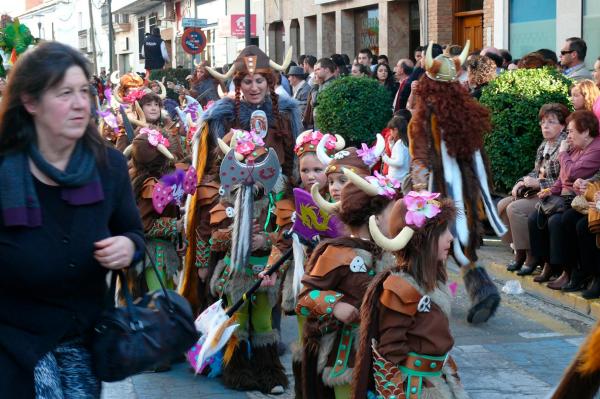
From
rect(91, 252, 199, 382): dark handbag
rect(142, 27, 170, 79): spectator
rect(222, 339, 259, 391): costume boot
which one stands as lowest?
rect(222, 339, 259, 391): costume boot

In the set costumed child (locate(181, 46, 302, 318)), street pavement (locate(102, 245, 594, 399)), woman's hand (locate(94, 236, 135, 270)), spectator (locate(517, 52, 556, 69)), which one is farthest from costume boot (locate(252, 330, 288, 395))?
spectator (locate(517, 52, 556, 69))

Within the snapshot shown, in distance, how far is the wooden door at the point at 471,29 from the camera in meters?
20.0

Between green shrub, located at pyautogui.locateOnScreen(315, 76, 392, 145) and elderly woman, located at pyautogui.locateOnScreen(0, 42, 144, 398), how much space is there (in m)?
10.7

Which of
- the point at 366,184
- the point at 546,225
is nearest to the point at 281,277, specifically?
the point at 366,184

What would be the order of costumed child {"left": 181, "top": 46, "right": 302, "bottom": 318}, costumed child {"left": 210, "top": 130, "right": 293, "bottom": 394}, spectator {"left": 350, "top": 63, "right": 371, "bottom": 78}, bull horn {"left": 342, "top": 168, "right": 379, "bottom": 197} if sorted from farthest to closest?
spectator {"left": 350, "top": 63, "right": 371, "bottom": 78}, costumed child {"left": 181, "top": 46, "right": 302, "bottom": 318}, costumed child {"left": 210, "top": 130, "right": 293, "bottom": 394}, bull horn {"left": 342, "top": 168, "right": 379, "bottom": 197}

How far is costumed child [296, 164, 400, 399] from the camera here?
15.6ft

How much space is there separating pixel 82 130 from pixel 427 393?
1.87 metres

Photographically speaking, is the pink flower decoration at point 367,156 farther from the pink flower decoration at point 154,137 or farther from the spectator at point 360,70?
the spectator at point 360,70

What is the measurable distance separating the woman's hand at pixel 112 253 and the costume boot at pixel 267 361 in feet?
10.4

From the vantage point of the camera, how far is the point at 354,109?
46.2ft

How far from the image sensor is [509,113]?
10422mm

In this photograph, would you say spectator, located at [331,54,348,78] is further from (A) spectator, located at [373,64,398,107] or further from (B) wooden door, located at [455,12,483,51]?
(B) wooden door, located at [455,12,483,51]

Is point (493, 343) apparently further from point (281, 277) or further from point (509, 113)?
point (509, 113)

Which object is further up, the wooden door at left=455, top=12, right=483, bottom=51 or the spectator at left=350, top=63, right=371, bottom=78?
the wooden door at left=455, top=12, right=483, bottom=51
